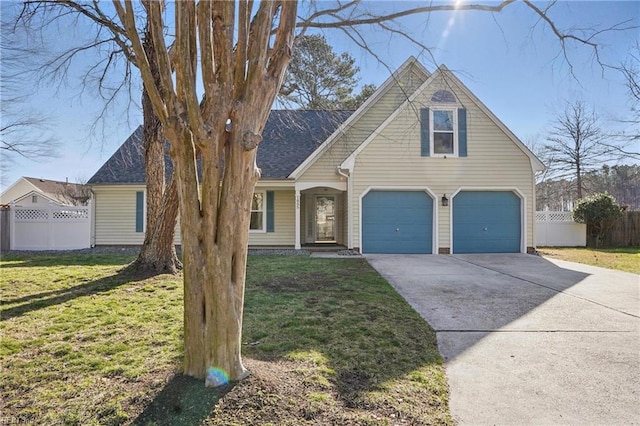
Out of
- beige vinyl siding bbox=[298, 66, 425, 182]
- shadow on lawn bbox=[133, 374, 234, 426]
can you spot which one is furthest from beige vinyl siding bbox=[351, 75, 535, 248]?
shadow on lawn bbox=[133, 374, 234, 426]

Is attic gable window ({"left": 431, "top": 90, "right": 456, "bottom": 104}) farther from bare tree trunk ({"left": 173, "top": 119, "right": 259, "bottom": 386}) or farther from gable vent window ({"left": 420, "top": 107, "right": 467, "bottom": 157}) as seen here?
bare tree trunk ({"left": 173, "top": 119, "right": 259, "bottom": 386})

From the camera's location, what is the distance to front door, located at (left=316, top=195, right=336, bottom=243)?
16500 mm

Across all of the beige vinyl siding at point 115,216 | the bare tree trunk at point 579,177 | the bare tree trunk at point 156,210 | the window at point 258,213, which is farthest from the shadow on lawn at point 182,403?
the bare tree trunk at point 579,177

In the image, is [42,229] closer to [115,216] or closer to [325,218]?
[115,216]

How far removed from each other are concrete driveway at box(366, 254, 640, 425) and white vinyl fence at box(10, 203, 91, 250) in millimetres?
12823

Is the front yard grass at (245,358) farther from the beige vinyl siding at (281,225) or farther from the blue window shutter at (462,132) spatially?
the beige vinyl siding at (281,225)

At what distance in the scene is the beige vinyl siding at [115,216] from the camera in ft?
47.6

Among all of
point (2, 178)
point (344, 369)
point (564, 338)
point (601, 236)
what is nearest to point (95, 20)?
point (344, 369)

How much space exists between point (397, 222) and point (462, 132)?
3.68m

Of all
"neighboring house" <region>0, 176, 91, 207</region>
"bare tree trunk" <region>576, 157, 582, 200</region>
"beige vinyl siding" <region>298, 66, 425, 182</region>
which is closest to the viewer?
"beige vinyl siding" <region>298, 66, 425, 182</region>

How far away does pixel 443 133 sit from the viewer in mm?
12469

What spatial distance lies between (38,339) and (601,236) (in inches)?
788

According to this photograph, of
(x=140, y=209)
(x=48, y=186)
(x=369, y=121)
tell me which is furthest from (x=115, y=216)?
(x=48, y=186)

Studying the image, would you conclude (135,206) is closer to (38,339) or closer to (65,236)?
(65,236)
